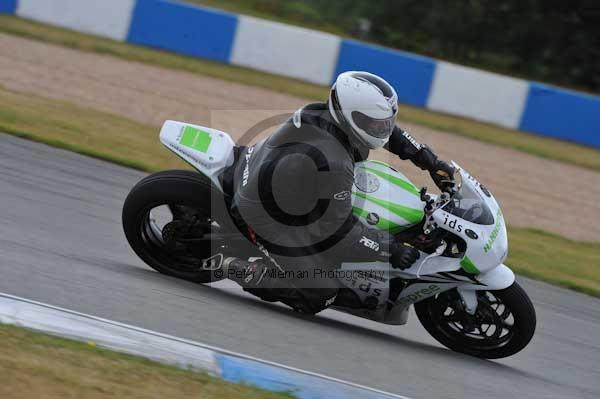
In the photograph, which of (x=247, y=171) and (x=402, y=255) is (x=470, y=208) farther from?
(x=247, y=171)

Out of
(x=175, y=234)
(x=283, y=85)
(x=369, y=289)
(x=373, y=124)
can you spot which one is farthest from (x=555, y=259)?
(x=283, y=85)

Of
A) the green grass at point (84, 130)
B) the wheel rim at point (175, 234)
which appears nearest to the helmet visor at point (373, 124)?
the wheel rim at point (175, 234)

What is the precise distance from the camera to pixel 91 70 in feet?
44.4

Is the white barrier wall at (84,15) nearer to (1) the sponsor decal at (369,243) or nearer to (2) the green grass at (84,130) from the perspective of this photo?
(2) the green grass at (84,130)

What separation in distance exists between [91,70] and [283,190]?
28.6ft

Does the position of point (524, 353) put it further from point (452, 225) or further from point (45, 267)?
point (45, 267)

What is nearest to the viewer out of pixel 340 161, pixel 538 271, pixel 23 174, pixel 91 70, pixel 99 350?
pixel 99 350

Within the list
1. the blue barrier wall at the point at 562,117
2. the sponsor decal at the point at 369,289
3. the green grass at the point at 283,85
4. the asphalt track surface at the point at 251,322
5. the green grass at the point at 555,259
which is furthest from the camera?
the blue barrier wall at the point at 562,117

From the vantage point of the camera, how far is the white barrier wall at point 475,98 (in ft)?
54.7

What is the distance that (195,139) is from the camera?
5.99 m

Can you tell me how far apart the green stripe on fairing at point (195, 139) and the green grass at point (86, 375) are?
1.83 m

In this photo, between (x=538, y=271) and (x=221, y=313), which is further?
(x=538, y=271)

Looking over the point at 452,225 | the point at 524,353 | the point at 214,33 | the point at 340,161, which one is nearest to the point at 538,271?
the point at 524,353

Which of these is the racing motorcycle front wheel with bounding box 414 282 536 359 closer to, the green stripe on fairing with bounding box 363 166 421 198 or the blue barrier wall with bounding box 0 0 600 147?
the green stripe on fairing with bounding box 363 166 421 198
